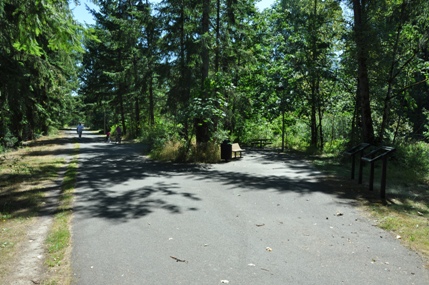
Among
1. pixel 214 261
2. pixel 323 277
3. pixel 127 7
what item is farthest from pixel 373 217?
pixel 127 7

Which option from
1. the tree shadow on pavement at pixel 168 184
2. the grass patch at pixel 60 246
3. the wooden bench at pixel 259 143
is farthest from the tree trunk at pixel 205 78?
the wooden bench at pixel 259 143

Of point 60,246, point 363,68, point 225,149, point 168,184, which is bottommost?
point 60,246

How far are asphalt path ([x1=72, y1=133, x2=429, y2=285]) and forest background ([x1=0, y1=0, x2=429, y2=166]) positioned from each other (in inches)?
134

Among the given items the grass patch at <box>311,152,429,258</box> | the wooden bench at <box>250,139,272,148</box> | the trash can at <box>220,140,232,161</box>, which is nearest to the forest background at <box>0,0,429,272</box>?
the grass patch at <box>311,152,429,258</box>

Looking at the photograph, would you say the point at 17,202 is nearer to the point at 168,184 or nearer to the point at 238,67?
the point at 168,184

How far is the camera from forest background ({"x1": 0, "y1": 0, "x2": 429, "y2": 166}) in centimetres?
1141

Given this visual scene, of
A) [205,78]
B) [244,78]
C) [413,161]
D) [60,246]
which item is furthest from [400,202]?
[244,78]

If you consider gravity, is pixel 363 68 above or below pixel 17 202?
above

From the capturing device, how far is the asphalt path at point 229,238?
408cm

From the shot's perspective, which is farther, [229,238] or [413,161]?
[413,161]

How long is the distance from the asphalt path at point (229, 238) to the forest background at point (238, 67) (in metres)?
3.41

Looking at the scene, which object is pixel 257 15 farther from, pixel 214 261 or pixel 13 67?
pixel 214 261

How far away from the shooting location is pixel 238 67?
19.9 m

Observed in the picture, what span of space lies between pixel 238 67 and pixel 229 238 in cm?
1562
